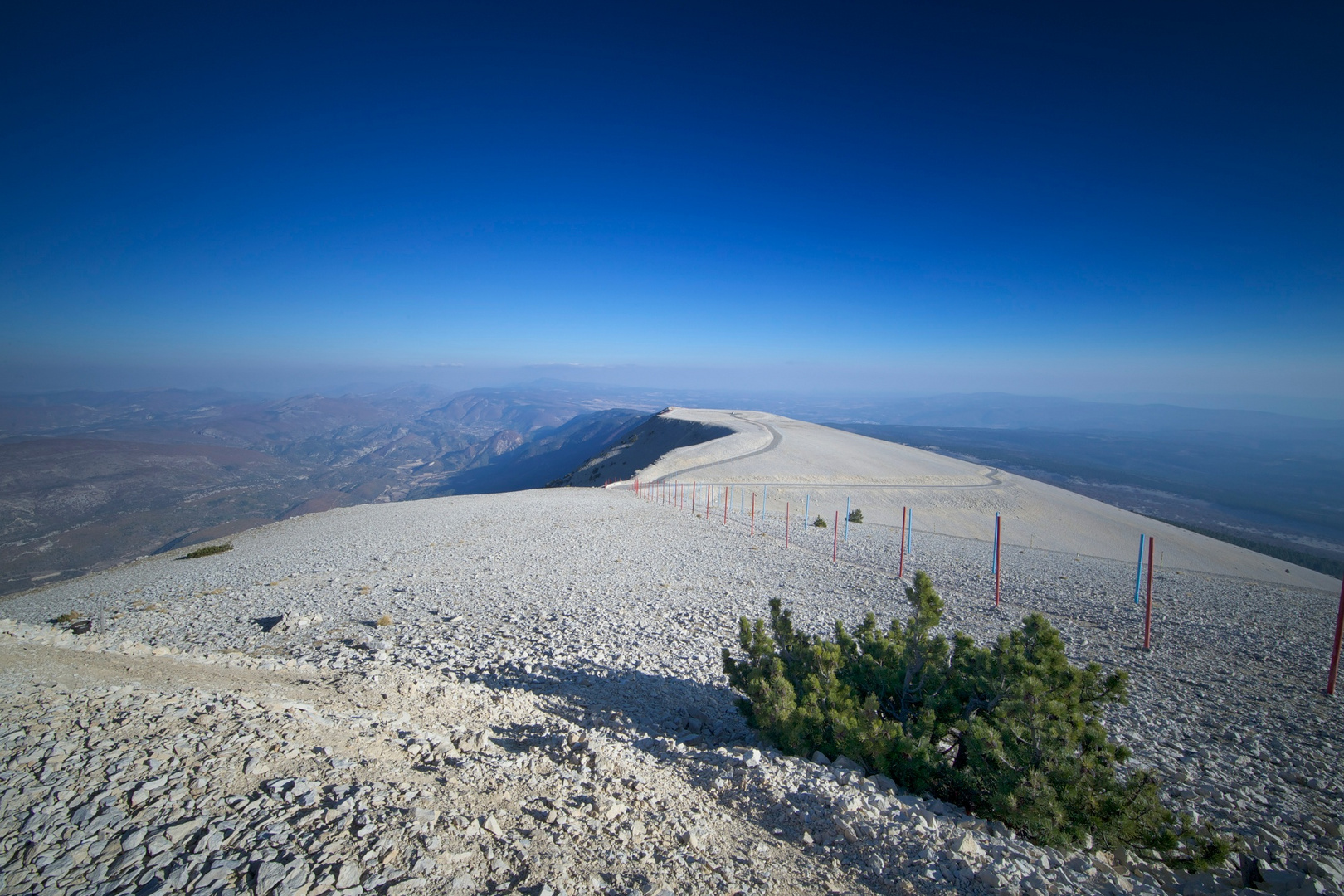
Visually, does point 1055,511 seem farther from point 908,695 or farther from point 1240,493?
point 1240,493

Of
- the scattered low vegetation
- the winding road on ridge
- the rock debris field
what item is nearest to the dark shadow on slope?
the winding road on ridge

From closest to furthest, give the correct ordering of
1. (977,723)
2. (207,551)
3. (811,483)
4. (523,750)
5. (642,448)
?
(977,723), (523,750), (207,551), (811,483), (642,448)

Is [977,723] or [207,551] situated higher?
[977,723]

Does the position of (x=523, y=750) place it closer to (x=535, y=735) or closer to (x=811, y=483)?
(x=535, y=735)

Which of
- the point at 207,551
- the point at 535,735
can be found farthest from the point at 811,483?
the point at 535,735

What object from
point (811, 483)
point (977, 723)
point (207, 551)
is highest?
point (977, 723)

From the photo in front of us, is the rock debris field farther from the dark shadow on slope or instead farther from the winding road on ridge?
the dark shadow on slope

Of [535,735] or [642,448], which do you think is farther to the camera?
[642,448]
